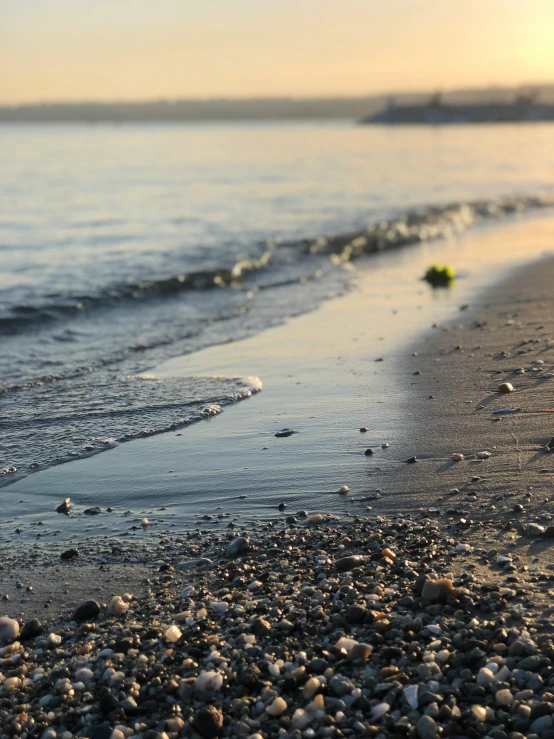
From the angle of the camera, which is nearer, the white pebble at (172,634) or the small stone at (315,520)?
the white pebble at (172,634)

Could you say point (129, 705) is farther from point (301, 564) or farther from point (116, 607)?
point (301, 564)

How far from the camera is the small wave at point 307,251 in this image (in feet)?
43.5

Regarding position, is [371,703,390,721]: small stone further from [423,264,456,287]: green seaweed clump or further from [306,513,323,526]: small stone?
[423,264,456,287]: green seaweed clump

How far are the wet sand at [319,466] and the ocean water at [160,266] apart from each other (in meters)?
0.56

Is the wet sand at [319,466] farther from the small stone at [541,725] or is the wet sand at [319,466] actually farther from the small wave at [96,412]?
the small stone at [541,725]

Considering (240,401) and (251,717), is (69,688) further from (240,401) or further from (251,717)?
(240,401)

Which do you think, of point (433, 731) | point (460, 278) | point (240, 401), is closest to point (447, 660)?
point (433, 731)

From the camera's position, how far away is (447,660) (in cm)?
336

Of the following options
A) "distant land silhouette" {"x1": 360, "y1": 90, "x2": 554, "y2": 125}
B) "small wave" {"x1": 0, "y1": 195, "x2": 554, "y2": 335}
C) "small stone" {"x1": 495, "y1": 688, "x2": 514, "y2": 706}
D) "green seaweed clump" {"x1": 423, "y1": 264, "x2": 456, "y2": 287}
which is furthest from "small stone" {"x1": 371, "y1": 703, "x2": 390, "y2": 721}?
"distant land silhouette" {"x1": 360, "y1": 90, "x2": 554, "y2": 125}

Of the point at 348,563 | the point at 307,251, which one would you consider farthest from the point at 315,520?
the point at 307,251

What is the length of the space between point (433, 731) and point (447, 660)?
388 millimetres

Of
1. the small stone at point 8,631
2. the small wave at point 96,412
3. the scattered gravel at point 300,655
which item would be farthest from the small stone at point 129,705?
the small wave at point 96,412

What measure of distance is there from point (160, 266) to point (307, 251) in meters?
3.94

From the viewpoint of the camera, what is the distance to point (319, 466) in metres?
5.71
